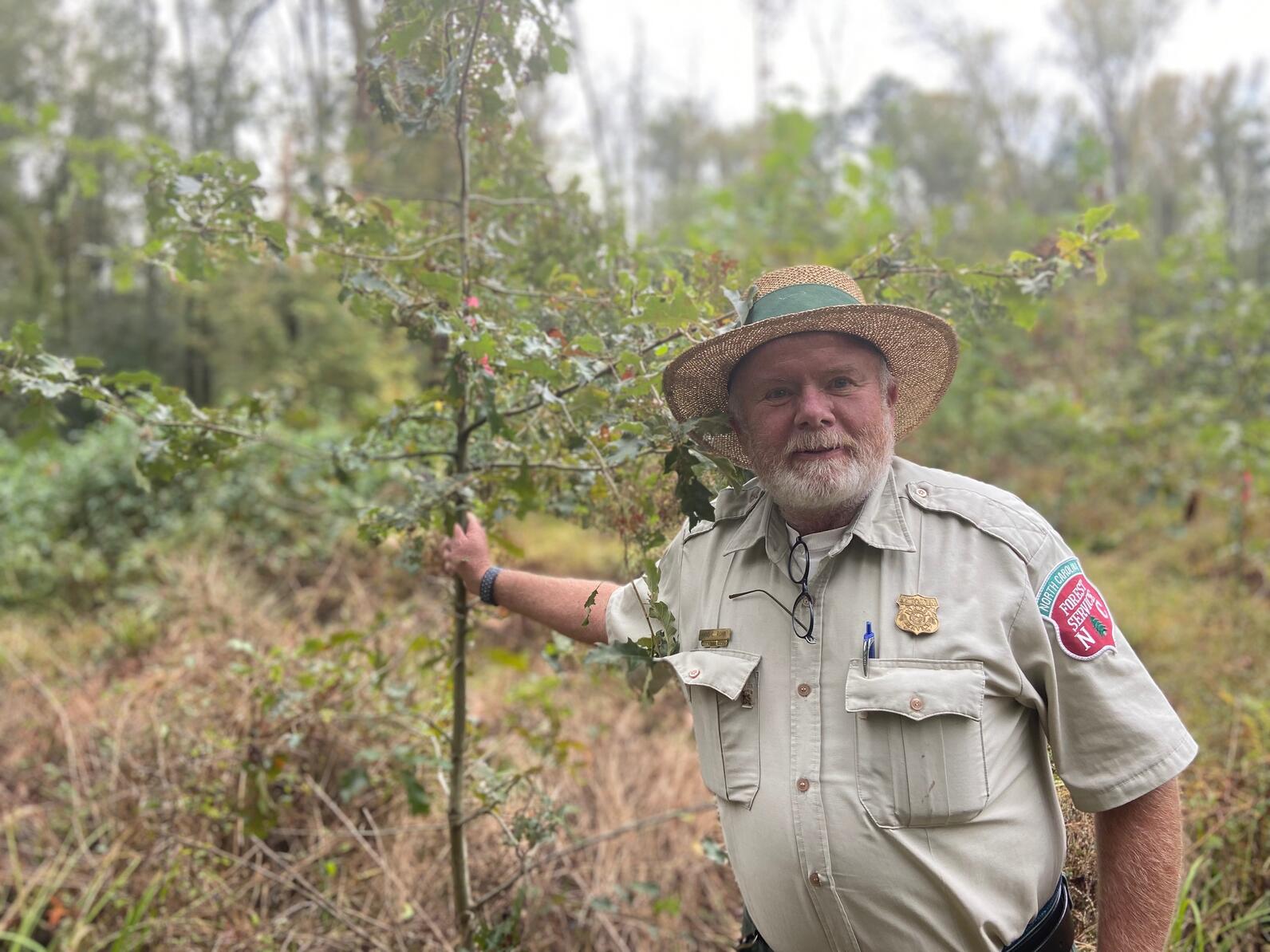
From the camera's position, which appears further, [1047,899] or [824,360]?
[824,360]

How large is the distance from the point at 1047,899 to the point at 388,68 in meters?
2.26

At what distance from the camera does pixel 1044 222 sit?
3.56 m

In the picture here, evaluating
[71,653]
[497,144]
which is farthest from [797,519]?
[71,653]

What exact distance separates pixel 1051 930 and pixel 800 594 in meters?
0.77

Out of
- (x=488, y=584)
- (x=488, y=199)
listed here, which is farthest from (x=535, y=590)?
(x=488, y=199)

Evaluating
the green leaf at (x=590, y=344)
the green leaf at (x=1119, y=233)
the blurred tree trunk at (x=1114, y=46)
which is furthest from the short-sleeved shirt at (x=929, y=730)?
the blurred tree trunk at (x=1114, y=46)

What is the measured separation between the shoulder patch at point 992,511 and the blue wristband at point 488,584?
1.07m

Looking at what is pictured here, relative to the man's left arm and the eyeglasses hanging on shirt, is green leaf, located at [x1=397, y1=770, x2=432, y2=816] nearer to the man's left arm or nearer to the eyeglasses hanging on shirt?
the eyeglasses hanging on shirt

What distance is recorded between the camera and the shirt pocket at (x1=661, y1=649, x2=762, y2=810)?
1.70 meters

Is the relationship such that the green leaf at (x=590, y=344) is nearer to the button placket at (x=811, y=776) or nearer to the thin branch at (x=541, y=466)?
the thin branch at (x=541, y=466)

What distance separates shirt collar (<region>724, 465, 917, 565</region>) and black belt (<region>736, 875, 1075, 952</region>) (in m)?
0.71

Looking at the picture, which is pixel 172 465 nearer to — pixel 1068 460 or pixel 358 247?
pixel 358 247

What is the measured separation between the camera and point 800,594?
5.71ft

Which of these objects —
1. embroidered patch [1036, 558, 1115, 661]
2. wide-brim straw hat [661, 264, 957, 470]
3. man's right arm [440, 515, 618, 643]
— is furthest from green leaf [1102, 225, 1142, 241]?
man's right arm [440, 515, 618, 643]
